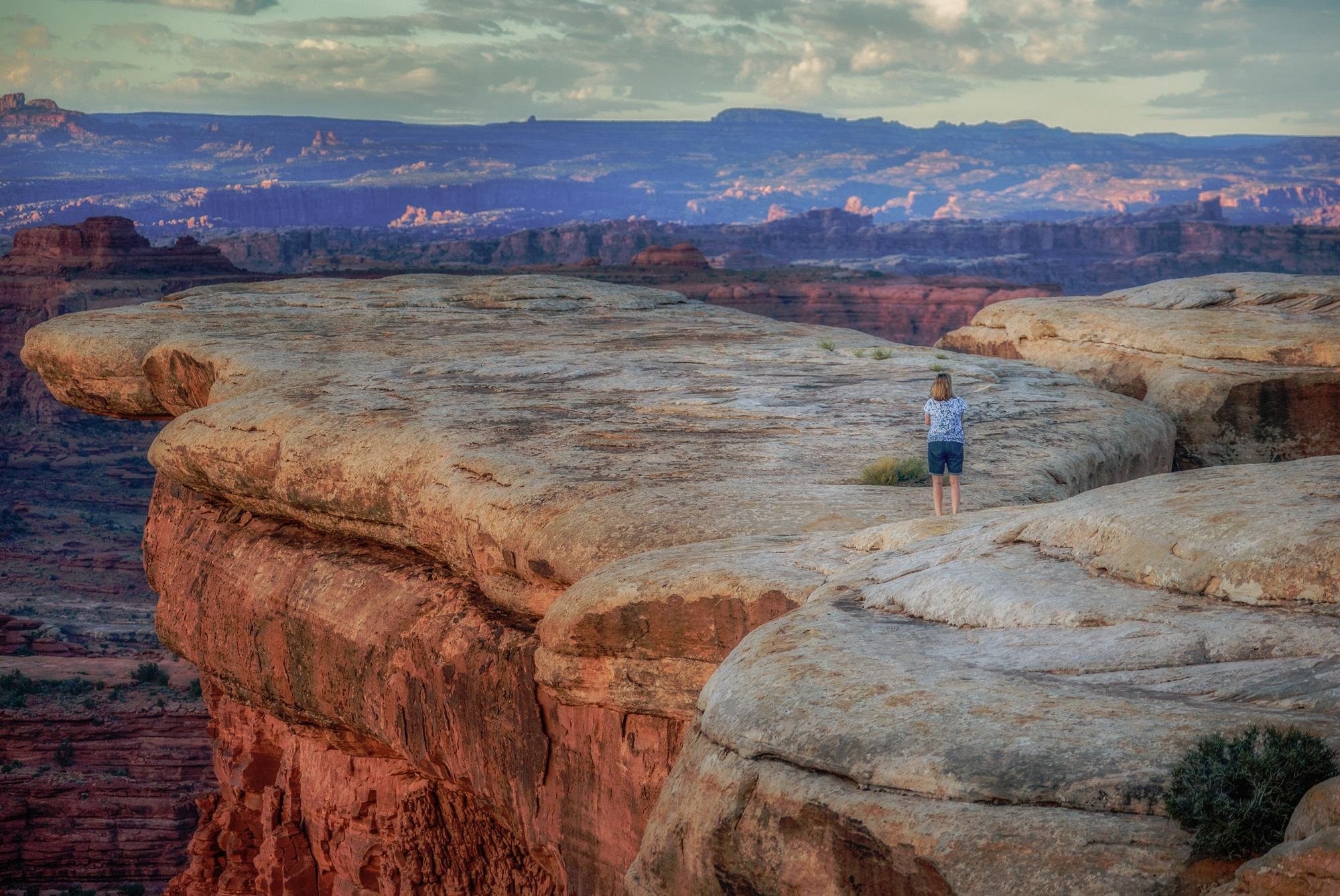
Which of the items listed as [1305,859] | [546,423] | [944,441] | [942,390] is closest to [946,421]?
[944,441]

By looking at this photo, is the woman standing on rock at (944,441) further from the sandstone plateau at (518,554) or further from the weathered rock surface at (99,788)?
the weathered rock surface at (99,788)

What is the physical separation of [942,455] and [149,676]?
3065cm

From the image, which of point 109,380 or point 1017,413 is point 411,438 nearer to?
point 1017,413

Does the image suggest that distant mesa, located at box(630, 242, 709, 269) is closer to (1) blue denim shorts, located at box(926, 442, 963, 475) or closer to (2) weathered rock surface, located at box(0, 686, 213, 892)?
(2) weathered rock surface, located at box(0, 686, 213, 892)

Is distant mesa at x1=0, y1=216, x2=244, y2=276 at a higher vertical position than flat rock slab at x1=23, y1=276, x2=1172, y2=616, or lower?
higher

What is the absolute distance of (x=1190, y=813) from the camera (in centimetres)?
461

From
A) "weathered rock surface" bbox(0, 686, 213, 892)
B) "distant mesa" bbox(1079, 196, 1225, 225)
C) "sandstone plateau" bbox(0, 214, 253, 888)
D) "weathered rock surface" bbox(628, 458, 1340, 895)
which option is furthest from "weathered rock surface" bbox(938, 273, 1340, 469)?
"distant mesa" bbox(1079, 196, 1225, 225)

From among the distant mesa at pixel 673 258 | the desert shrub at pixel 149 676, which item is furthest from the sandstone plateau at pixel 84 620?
the distant mesa at pixel 673 258

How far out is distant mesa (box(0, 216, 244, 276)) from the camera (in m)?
75.8

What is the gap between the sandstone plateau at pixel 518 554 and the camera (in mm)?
7957

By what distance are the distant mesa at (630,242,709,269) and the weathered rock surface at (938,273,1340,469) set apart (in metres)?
64.8

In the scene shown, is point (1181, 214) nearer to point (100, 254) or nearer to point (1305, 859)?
point (100, 254)

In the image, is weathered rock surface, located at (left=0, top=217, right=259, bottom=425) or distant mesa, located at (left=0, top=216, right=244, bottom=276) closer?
weathered rock surface, located at (left=0, top=217, right=259, bottom=425)

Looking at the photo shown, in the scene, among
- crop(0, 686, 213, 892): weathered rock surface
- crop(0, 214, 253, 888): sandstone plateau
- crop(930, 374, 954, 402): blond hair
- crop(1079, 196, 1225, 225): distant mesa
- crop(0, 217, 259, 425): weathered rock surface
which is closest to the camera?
crop(930, 374, 954, 402): blond hair
